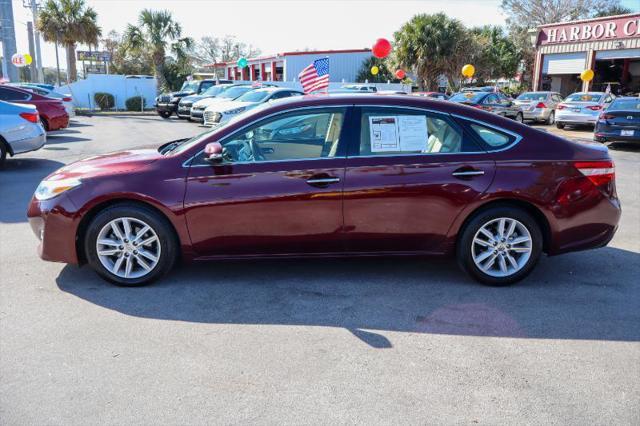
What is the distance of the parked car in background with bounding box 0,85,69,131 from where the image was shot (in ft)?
47.6

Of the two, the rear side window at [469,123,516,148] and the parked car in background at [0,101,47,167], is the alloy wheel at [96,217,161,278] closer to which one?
the rear side window at [469,123,516,148]

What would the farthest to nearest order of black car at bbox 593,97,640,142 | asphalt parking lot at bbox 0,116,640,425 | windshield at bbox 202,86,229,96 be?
1. windshield at bbox 202,86,229,96
2. black car at bbox 593,97,640,142
3. asphalt parking lot at bbox 0,116,640,425

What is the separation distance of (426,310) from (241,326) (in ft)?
4.66

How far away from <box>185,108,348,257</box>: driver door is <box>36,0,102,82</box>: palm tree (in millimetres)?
35727

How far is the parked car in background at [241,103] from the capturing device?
→ 1711 cm

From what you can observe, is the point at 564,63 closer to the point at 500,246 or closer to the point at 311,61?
the point at 311,61

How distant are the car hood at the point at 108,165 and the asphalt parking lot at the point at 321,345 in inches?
36.5

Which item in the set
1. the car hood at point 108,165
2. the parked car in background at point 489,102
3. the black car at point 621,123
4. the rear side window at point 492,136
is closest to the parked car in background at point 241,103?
Answer: the parked car in background at point 489,102

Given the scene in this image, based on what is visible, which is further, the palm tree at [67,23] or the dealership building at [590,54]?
the palm tree at [67,23]

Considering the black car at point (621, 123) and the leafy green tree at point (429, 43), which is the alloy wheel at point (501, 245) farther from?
the leafy green tree at point (429, 43)

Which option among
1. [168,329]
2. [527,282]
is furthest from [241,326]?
[527,282]

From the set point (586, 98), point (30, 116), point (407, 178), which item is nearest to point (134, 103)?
point (30, 116)

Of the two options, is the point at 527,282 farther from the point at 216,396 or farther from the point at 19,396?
the point at 19,396

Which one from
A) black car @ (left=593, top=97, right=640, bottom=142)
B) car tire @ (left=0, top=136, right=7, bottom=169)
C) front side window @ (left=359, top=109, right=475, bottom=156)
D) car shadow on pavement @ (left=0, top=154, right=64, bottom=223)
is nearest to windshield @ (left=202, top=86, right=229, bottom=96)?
car shadow on pavement @ (left=0, top=154, right=64, bottom=223)
